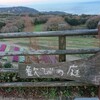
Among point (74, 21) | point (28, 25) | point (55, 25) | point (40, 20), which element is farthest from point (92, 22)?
point (28, 25)

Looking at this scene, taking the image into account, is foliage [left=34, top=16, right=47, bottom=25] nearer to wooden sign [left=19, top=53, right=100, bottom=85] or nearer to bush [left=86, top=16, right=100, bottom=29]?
bush [left=86, top=16, right=100, bottom=29]

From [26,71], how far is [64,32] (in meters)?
0.84

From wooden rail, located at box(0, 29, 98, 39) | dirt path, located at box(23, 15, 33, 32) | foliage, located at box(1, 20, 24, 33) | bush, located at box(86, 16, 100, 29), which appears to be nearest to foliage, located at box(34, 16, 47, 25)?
dirt path, located at box(23, 15, 33, 32)

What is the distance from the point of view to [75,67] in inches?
210

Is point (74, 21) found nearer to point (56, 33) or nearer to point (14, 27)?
point (14, 27)

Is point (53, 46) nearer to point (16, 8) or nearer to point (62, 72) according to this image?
point (62, 72)

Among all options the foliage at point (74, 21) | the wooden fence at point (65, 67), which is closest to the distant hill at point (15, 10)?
the foliage at point (74, 21)

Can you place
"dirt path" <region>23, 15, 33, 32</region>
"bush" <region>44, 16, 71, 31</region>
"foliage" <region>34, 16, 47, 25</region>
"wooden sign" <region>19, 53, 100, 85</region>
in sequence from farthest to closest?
"foliage" <region>34, 16, 47, 25</region> < "bush" <region>44, 16, 71, 31</region> < "dirt path" <region>23, 15, 33, 32</region> < "wooden sign" <region>19, 53, 100, 85</region>

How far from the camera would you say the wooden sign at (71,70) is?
527 cm

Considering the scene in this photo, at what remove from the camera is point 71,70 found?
534cm

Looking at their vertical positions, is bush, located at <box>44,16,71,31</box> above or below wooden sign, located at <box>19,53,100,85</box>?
above

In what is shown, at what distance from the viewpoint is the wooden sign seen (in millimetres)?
5270

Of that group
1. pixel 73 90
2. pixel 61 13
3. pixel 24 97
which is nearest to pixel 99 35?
pixel 73 90

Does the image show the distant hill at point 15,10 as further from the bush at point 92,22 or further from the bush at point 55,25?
the bush at point 92,22
